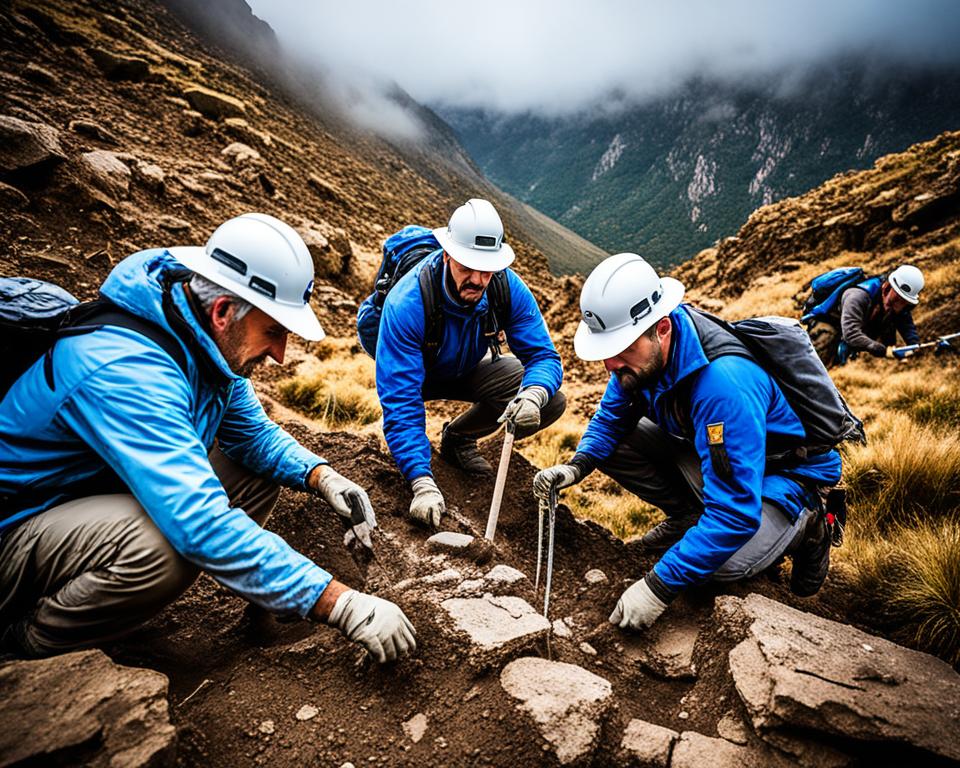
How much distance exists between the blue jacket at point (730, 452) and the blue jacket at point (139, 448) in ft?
5.85

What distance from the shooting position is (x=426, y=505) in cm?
310

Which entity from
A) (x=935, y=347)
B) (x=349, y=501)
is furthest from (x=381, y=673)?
(x=935, y=347)

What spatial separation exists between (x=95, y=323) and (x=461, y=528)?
2294 mm

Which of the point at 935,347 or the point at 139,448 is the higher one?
the point at 935,347

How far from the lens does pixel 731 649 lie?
7.10 feet

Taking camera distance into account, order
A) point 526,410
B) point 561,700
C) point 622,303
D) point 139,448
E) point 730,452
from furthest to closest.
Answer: point 526,410
point 622,303
point 730,452
point 561,700
point 139,448

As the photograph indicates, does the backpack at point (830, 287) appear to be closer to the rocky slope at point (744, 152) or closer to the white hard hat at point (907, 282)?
the white hard hat at point (907, 282)

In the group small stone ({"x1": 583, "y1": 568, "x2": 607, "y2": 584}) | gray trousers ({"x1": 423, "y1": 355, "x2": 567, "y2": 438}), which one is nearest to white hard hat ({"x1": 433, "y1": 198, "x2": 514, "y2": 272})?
gray trousers ({"x1": 423, "y1": 355, "x2": 567, "y2": 438})

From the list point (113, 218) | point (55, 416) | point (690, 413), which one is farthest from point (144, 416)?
point (113, 218)

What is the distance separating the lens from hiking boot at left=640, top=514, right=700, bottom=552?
3.43 metres

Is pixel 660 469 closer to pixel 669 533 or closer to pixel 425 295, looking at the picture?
pixel 669 533

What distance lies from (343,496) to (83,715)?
1447 mm

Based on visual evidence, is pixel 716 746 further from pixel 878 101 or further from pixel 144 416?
pixel 878 101

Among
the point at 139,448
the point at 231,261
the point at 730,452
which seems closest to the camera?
the point at 139,448
